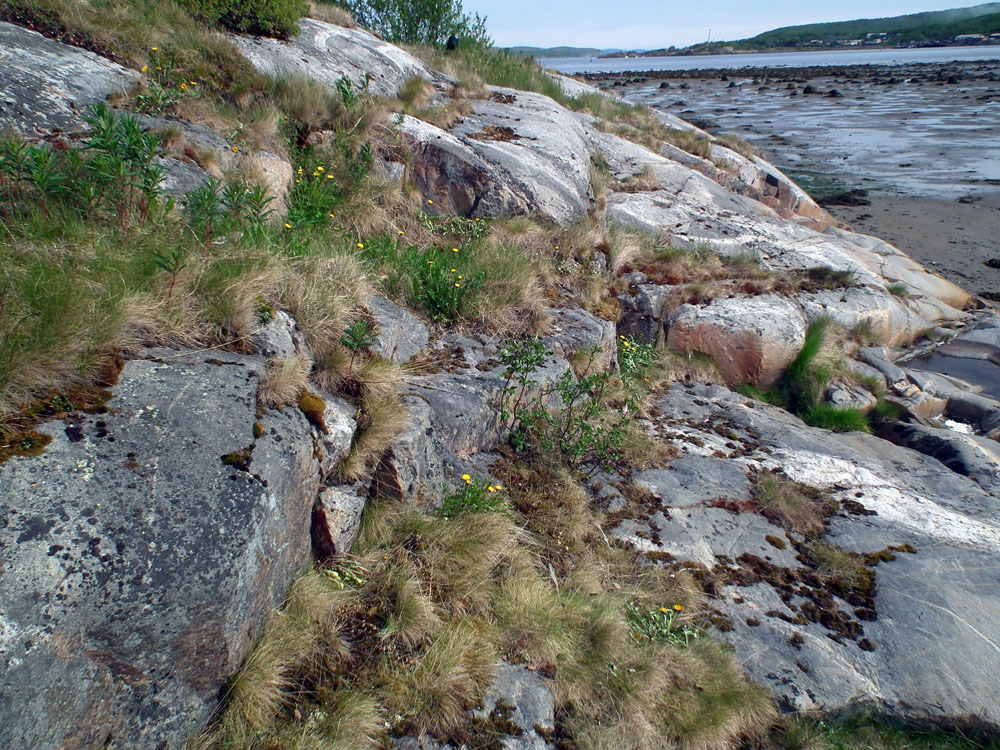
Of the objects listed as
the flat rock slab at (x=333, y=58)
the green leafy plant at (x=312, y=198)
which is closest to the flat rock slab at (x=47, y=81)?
the green leafy plant at (x=312, y=198)

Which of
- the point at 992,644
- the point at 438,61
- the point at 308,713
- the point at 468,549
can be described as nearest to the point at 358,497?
the point at 468,549

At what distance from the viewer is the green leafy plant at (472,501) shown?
143 inches

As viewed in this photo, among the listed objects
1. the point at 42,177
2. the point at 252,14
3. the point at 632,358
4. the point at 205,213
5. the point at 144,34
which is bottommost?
the point at 632,358

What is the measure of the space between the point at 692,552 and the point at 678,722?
4.26 feet

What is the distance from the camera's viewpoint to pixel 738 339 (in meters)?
7.21

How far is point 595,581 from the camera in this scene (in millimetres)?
3580

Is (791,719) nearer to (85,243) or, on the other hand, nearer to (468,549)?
(468,549)

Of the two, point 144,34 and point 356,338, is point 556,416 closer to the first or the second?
point 356,338

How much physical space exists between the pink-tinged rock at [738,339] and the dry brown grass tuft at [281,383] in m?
→ 4.90

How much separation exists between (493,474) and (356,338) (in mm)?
1355

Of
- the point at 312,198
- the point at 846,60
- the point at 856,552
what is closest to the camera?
the point at 856,552

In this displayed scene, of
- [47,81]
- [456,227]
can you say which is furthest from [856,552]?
[47,81]

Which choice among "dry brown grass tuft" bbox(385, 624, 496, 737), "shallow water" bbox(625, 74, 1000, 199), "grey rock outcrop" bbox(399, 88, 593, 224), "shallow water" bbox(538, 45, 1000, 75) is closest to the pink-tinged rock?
"grey rock outcrop" bbox(399, 88, 593, 224)

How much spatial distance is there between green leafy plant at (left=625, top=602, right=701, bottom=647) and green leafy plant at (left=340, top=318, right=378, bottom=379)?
7.19 feet
